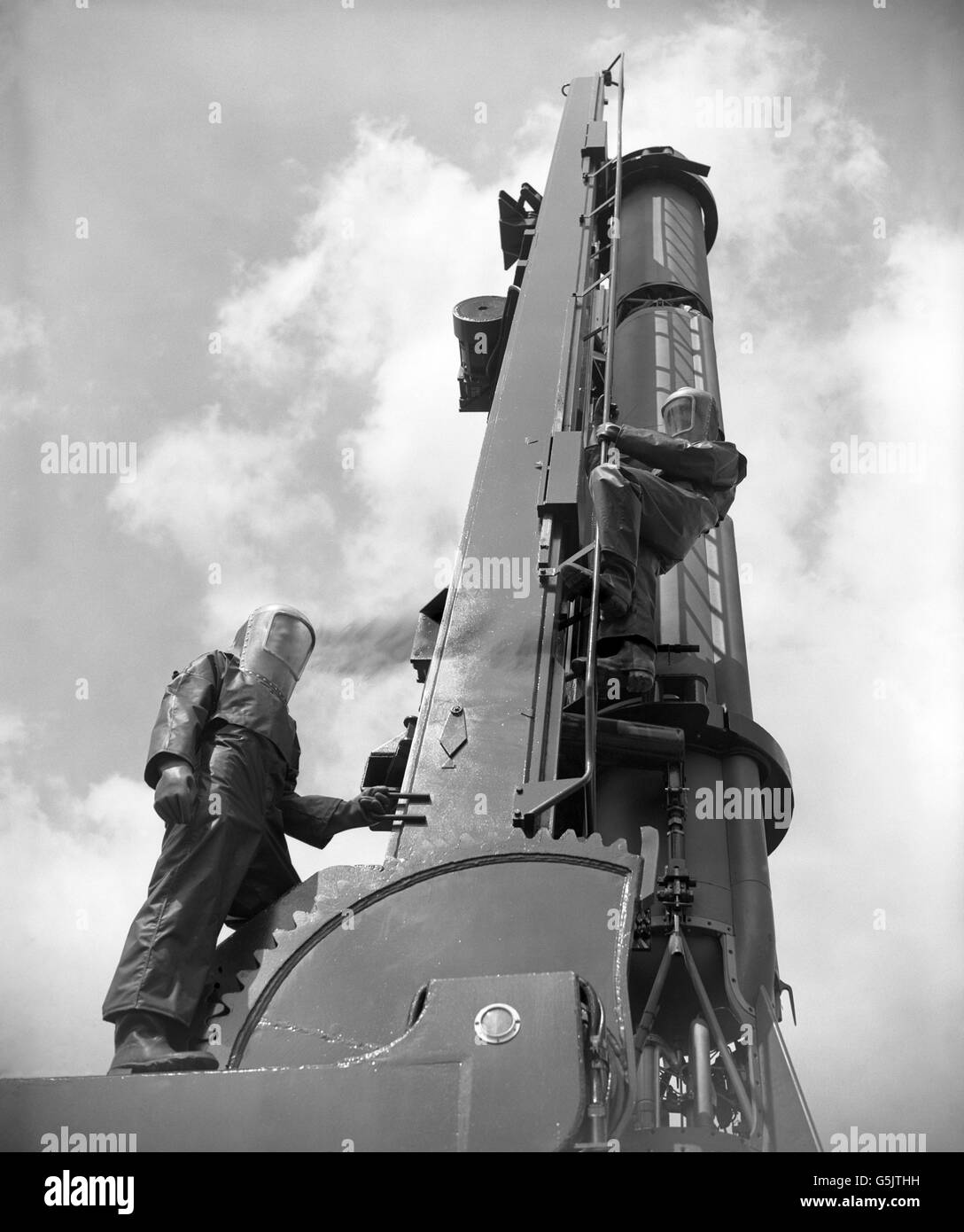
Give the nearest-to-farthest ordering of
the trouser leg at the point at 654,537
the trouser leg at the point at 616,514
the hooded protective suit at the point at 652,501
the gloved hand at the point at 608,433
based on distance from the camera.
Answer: the trouser leg at the point at 616,514 < the hooded protective suit at the point at 652,501 < the trouser leg at the point at 654,537 < the gloved hand at the point at 608,433

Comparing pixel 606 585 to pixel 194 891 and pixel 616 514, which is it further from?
pixel 194 891

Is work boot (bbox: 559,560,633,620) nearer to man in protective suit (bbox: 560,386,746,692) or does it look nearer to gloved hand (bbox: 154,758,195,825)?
man in protective suit (bbox: 560,386,746,692)

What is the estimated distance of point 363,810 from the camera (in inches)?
290

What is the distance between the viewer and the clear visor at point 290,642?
745cm

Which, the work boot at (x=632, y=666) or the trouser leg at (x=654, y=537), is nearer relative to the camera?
the work boot at (x=632, y=666)

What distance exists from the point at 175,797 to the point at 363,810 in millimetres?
1454

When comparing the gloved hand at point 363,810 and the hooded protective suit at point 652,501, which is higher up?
the hooded protective suit at point 652,501

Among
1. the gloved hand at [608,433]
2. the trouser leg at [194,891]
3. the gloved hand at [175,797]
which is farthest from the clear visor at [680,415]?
the gloved hand at [175,797]

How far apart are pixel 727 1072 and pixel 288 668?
10.7ft

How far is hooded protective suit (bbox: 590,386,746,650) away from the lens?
7223 millimetres

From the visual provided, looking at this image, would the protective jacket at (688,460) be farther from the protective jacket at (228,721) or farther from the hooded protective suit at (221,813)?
the protective jacket at (228,721)

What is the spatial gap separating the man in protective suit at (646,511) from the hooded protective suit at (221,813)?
5.68 ft

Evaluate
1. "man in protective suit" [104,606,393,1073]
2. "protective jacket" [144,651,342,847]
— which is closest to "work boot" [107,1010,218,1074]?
"man in protective suit" [104,606,393,1073]
